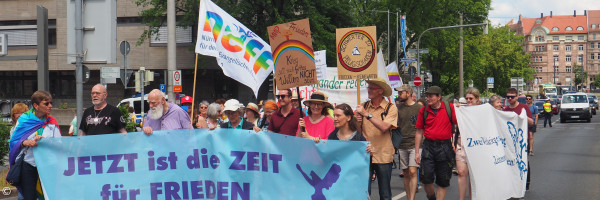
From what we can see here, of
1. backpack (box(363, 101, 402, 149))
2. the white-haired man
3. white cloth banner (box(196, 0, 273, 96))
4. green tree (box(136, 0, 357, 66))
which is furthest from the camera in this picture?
green tree (box(136, 0, 357, 66))

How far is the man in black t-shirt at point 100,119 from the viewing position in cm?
775

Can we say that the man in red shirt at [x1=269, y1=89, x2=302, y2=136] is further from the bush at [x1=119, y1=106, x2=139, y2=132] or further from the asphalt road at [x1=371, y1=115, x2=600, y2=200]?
the bush at [x1=119, y1=106, x2=139, y2=132]

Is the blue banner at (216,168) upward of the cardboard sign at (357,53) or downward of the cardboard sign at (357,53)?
downward

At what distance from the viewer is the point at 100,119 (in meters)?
7.75

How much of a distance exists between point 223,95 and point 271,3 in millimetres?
8066

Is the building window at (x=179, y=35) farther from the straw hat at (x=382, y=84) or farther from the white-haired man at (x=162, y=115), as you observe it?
the straw hat at (x=382, y=84)

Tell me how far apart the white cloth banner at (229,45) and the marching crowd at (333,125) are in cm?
55

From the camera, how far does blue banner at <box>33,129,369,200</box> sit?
7.14 meters

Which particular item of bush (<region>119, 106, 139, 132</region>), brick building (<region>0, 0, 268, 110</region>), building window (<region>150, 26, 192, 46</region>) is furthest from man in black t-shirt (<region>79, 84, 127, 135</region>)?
building window (<region>150, 26, 192, 46</region>)

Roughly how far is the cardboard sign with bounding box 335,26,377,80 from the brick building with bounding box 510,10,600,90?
17905 centimetres

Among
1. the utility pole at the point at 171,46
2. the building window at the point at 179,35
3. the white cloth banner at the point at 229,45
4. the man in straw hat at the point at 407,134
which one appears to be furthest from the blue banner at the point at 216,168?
the building window at the point at 179,35

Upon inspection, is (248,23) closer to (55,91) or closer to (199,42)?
(55,91)

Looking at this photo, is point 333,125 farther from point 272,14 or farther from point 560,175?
point 272,14

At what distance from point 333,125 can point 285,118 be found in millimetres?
1061
